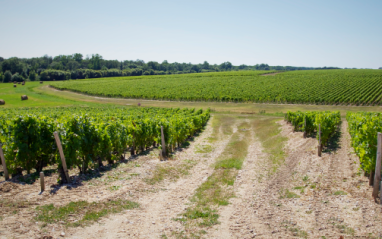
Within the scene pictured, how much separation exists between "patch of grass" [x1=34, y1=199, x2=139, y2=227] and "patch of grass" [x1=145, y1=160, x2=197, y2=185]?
2884 mm

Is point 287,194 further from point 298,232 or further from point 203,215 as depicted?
point 203,215

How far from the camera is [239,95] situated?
58.2 m

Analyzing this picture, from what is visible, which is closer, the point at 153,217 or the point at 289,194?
the point at 153,217

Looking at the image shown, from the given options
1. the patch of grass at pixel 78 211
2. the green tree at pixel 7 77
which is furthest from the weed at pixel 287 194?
the green tree at pixel 7 77

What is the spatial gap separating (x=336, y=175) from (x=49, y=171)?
1336 centimetres

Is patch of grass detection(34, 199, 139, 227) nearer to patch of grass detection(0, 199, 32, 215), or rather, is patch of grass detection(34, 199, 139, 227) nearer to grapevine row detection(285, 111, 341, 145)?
patch of grass detection(0, 199, 32, 215)

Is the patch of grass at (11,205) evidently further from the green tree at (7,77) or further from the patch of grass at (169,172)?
the green tree at (7,77)

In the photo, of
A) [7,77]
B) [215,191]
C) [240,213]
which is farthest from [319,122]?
[7,77]

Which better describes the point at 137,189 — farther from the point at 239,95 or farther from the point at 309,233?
the point at 239,95

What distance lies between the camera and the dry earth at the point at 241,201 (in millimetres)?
7230

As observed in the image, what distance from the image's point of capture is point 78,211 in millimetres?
8078

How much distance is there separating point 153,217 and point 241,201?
3.58 m

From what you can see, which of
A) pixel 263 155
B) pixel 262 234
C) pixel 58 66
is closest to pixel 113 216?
pixel 262 234

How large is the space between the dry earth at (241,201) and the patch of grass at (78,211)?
236 mm
